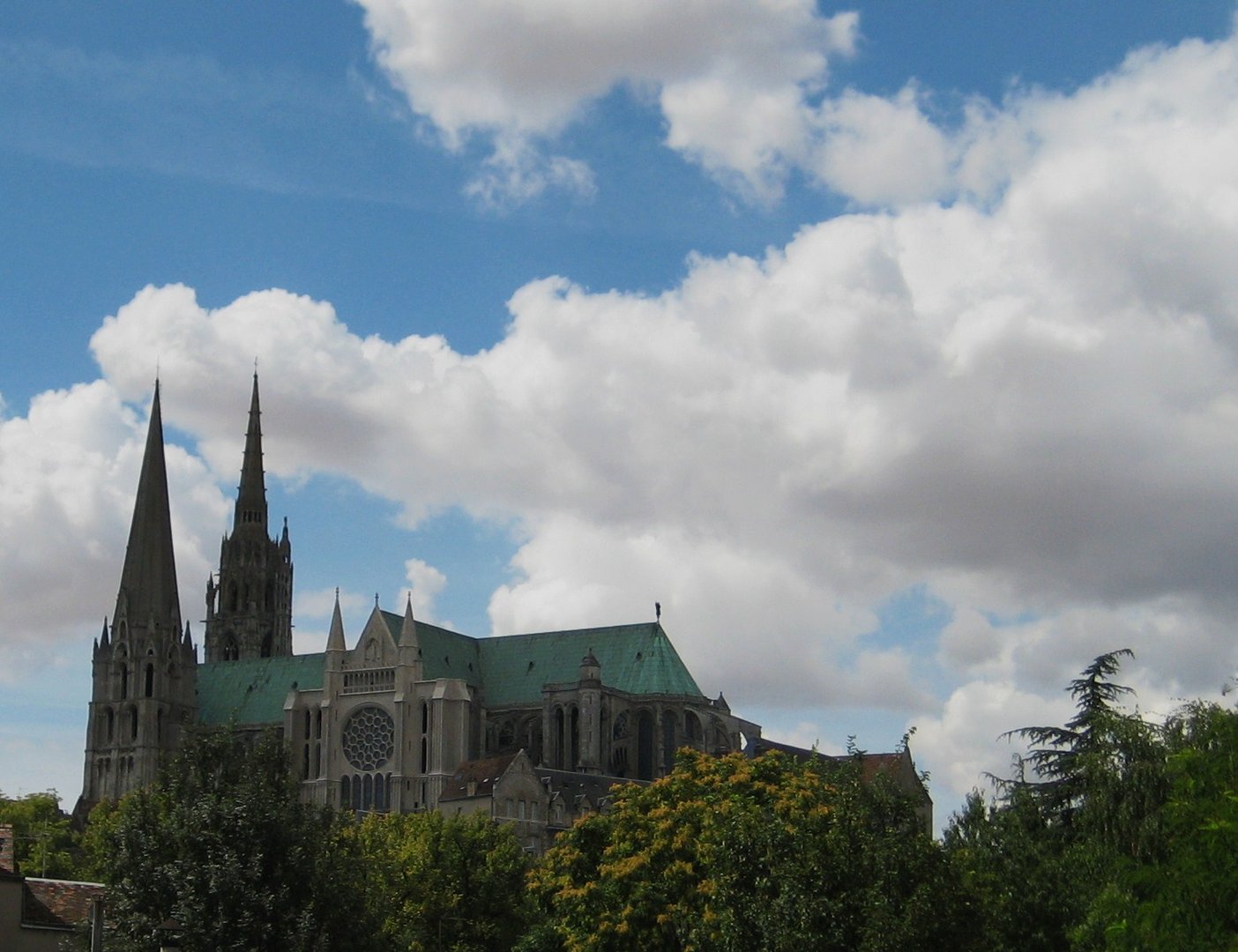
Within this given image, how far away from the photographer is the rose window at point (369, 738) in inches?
5561

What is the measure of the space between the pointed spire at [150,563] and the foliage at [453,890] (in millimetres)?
81035

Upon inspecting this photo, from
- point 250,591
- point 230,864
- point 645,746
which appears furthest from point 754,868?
point 250,591

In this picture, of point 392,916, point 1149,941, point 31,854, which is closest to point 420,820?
point 392,916

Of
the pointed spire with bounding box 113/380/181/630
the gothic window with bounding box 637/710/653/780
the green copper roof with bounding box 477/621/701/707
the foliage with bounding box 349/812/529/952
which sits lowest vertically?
the foliage with bounding box 349/812/529/952

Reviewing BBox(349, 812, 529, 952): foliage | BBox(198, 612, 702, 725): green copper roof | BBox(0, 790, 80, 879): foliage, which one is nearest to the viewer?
BBox(349, 812, 529, 952): foliage

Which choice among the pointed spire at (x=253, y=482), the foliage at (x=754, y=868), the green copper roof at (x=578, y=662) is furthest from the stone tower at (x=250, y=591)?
the foliage at (x=754, y=868)

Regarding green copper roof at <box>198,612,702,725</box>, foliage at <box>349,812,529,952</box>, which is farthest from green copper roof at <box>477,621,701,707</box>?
foliage at <box>349,812,529,952</box>

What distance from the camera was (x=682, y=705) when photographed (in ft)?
469

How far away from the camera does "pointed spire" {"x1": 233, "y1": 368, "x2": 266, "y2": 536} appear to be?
182 m

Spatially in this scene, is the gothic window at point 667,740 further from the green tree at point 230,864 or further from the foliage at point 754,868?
the green tree at point 230,864

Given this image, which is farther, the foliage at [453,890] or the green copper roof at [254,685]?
the green copper roof at [254,685]

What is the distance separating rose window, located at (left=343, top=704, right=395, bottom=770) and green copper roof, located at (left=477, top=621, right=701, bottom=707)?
10.6 meters

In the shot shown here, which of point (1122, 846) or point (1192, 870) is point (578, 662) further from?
point (1192, 870)

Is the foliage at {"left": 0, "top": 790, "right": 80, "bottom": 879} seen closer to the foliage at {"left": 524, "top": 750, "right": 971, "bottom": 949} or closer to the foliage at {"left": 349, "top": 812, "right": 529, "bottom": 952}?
the foliage at {"left": 349, "top": 812, "right": 529, "bottom": 952}
